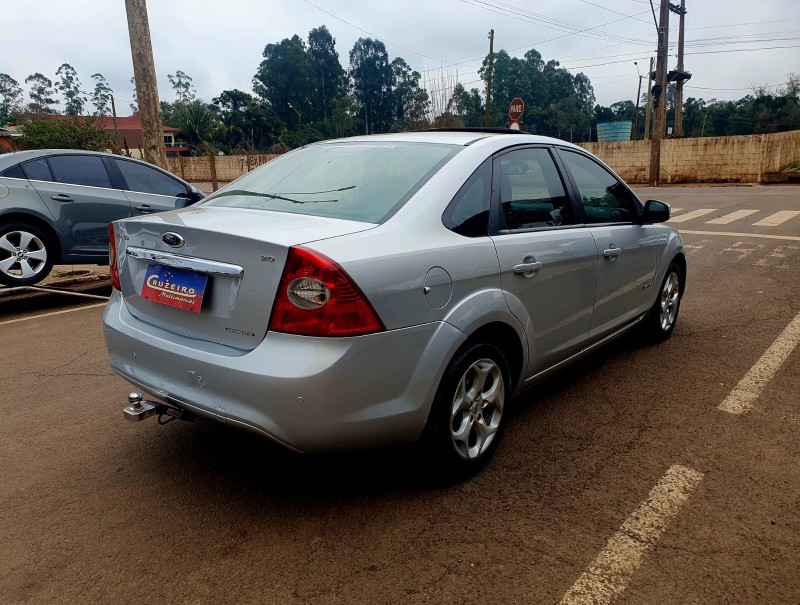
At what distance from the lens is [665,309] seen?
483cm

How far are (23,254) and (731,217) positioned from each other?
508 inches

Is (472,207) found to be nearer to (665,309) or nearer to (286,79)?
(665,309)

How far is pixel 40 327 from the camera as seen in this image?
226 inches

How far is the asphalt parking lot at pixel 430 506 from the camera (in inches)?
85.5

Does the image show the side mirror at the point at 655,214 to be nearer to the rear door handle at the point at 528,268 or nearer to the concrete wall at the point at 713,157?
the rear door handle at the point at 528,268

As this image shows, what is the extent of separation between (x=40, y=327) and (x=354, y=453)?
4.57 metres

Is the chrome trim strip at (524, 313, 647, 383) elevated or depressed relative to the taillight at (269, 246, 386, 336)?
depressed

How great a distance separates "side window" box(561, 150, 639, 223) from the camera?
3.71 meters

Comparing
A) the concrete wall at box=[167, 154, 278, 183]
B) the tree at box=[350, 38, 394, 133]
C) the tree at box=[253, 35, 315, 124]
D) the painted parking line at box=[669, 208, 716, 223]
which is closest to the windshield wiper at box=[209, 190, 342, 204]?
the painted parking line at box=[669, 208, 716, 223]

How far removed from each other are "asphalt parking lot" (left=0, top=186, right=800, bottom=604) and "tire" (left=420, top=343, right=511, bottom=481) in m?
0.14

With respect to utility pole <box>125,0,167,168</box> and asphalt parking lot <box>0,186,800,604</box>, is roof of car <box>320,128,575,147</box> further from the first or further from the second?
utility pole <box>125,0,167,168</box>

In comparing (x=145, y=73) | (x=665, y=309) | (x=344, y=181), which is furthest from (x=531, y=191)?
(x=145, y=73)

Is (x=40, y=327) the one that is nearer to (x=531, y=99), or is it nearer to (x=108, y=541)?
(x=108, y=541)

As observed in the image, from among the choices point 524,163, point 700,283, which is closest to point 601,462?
point 524,163
